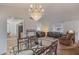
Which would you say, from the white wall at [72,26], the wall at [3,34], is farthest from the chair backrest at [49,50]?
the wall at [3,34]

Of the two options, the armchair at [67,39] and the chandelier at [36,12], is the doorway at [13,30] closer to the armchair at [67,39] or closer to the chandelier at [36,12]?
the chandelier at [36,12]

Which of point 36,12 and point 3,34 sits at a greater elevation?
point 36,12

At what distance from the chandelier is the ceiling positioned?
0.23ft

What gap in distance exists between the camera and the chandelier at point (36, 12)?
120 inches

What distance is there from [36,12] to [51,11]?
29 cm

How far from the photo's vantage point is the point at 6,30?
10.2 ft

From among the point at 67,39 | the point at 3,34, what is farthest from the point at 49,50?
the point at 3,34

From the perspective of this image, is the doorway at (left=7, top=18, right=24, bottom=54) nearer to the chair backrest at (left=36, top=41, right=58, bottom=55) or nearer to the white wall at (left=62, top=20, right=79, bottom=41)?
the chair backrest at (left=36, top=41, right=58, bottom=55)

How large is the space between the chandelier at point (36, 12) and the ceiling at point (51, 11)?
0.07 metres

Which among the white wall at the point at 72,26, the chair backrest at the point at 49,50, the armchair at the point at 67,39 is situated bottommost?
the chair backrest at the point at 49,50

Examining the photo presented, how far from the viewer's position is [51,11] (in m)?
3.08

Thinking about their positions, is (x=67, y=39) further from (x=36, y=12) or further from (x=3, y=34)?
(x=3, y=34)

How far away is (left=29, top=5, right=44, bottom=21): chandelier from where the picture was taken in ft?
10.0

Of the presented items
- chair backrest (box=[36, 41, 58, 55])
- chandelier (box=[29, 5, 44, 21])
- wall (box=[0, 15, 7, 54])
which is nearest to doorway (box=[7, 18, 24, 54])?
wall (box=[0, 15, 7, 54])
